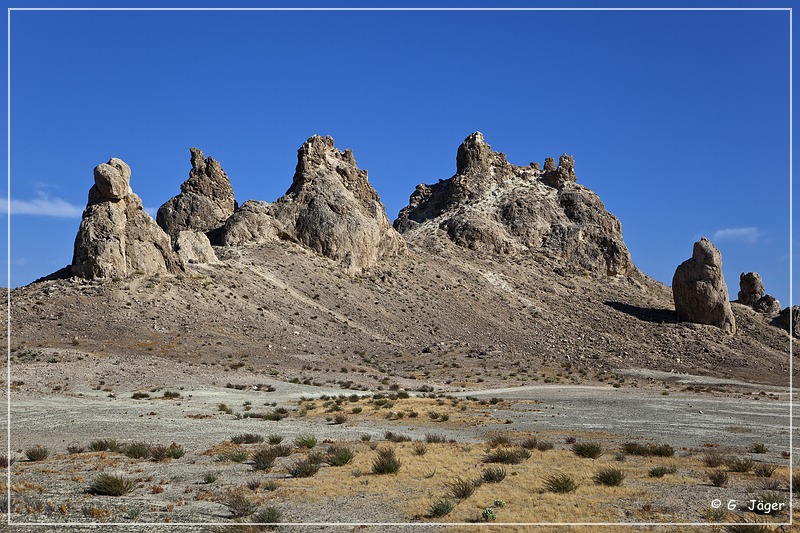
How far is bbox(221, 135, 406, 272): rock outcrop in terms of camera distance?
2736 inches

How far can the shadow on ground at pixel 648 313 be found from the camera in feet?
242

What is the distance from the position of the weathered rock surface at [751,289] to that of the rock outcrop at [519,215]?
47.8ft

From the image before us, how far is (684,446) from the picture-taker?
19.2m

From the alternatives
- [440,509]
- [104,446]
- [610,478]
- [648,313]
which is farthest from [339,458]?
[648,313]

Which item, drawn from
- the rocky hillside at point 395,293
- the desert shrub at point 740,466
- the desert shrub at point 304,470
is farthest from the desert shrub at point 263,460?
the rocky hillside at point 395,293

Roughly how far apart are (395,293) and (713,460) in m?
54.0

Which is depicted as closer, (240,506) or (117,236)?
(240,506)

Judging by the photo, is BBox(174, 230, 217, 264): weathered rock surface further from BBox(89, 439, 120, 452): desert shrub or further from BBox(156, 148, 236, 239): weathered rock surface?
BBox(89, 439, 120, 452): desert shrub

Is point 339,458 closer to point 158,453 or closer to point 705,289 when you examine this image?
point 158,453

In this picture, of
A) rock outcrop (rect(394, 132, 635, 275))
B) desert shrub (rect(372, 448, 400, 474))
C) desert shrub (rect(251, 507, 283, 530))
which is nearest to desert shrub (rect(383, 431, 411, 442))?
desert shrub (rect(372, 448, 400, 474))

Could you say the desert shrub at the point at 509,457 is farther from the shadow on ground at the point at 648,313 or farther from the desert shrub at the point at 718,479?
the shadow on ground at the point at 648,313

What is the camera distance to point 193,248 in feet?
198

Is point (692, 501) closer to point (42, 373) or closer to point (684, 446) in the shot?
point (684, 446)

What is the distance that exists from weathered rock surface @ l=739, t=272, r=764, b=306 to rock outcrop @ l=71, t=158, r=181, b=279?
72979mm
